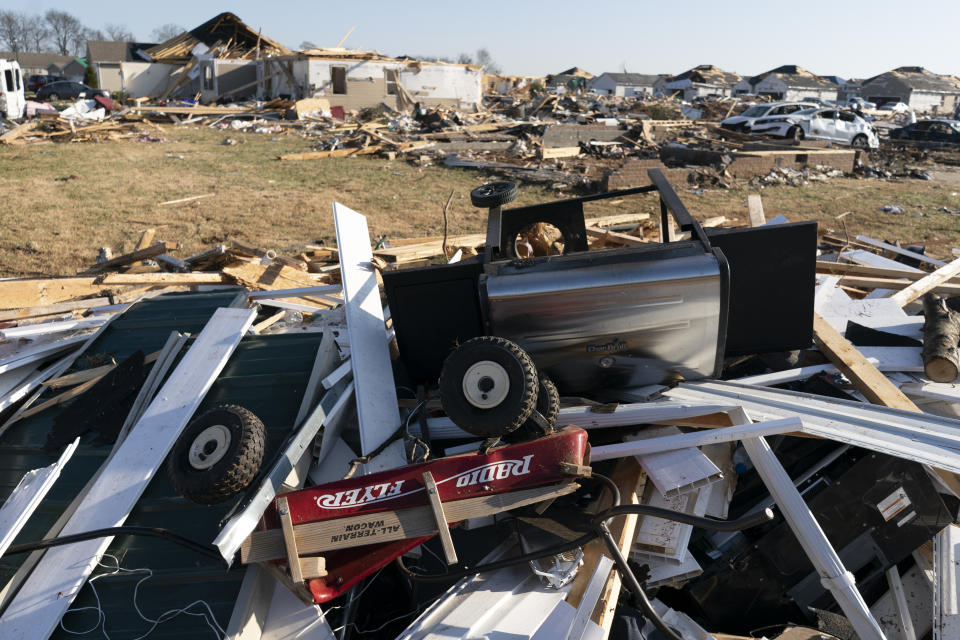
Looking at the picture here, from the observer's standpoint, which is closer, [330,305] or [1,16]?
[330,305]

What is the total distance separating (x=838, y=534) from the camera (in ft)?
9.32

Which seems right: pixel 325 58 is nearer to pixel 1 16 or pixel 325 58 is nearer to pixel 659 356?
pixel 659 356

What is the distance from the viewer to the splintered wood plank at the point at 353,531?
7.71 ft

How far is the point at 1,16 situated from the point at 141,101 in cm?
8647

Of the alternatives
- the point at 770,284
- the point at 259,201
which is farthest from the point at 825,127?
the point at 770,284

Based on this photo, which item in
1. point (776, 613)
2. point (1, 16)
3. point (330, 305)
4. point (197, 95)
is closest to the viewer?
point (776, 613)

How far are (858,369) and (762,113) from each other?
2272 cm

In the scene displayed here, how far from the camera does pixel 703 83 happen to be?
221 ft

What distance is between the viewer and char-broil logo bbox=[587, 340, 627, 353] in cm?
300

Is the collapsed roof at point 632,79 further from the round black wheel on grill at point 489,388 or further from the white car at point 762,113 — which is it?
the round black wheel on grill at point 489,388

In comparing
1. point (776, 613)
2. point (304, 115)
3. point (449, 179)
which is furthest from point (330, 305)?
point (304, 115)

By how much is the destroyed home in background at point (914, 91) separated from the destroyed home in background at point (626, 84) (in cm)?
2094

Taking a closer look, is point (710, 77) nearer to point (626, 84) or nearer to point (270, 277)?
point (626, 84)

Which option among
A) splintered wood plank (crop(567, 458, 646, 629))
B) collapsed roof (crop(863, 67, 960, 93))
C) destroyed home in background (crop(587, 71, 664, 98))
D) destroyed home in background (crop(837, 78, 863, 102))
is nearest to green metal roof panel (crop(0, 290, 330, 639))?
splintered wood plank (crop(567, 458, 646, 629))
